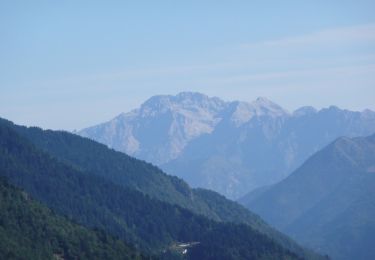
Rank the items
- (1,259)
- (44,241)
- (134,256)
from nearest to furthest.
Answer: (1,259), (44,241), (134,256)

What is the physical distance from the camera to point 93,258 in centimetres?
17975

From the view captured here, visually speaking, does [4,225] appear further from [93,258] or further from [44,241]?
[93,258]

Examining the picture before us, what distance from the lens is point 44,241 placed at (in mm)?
178000

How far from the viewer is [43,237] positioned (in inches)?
7121

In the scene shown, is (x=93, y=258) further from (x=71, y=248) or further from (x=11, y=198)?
(x=11, y=198)

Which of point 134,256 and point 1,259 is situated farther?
point 134,256

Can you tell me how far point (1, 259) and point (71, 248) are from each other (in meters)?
24.7

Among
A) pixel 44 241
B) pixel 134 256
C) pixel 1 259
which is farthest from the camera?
pixel 134 256

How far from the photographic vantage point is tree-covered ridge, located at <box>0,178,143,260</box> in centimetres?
16950

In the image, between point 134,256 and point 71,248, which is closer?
point 71,248

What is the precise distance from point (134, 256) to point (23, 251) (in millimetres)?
33820

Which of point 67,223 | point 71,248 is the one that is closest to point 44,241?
point 71,248

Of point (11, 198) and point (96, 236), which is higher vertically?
point (11, 198)

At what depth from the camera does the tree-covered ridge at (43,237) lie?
556 ft
